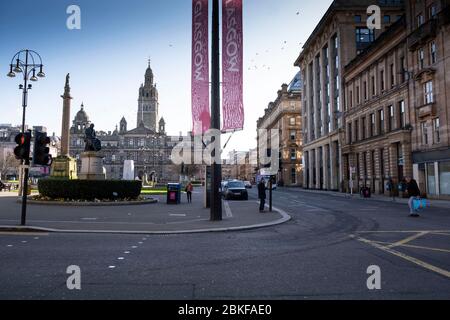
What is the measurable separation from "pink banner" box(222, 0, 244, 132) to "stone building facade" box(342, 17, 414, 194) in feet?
81.5

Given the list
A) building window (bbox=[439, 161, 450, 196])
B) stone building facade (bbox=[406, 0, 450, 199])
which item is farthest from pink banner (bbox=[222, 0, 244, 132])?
building window (bbox=[439, 161, 450, 196])

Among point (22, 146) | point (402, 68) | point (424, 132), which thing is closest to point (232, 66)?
point (22, 146)

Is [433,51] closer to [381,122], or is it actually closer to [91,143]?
[381,122]

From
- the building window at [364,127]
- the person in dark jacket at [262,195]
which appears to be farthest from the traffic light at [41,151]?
the building window at [364,127]

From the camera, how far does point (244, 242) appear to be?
9.54 meters

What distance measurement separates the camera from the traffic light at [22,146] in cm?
1218

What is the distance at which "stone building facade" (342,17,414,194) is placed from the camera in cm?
3516

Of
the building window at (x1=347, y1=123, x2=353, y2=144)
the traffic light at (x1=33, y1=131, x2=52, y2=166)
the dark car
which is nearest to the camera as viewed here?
the traffic light at (x1=33, y1=131, x2=52, y2=166)

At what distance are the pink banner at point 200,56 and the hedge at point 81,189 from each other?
997cm

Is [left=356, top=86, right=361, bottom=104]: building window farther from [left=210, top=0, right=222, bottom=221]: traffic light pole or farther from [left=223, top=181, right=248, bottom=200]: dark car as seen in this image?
[left=210, top=0, right=222, bottom=221]: traffic light pole

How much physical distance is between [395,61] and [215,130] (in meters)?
30.4

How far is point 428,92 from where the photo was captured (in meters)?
31.1

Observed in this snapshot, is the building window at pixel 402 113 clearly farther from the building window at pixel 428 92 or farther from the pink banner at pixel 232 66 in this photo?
the pink banner at pixel 232 66
